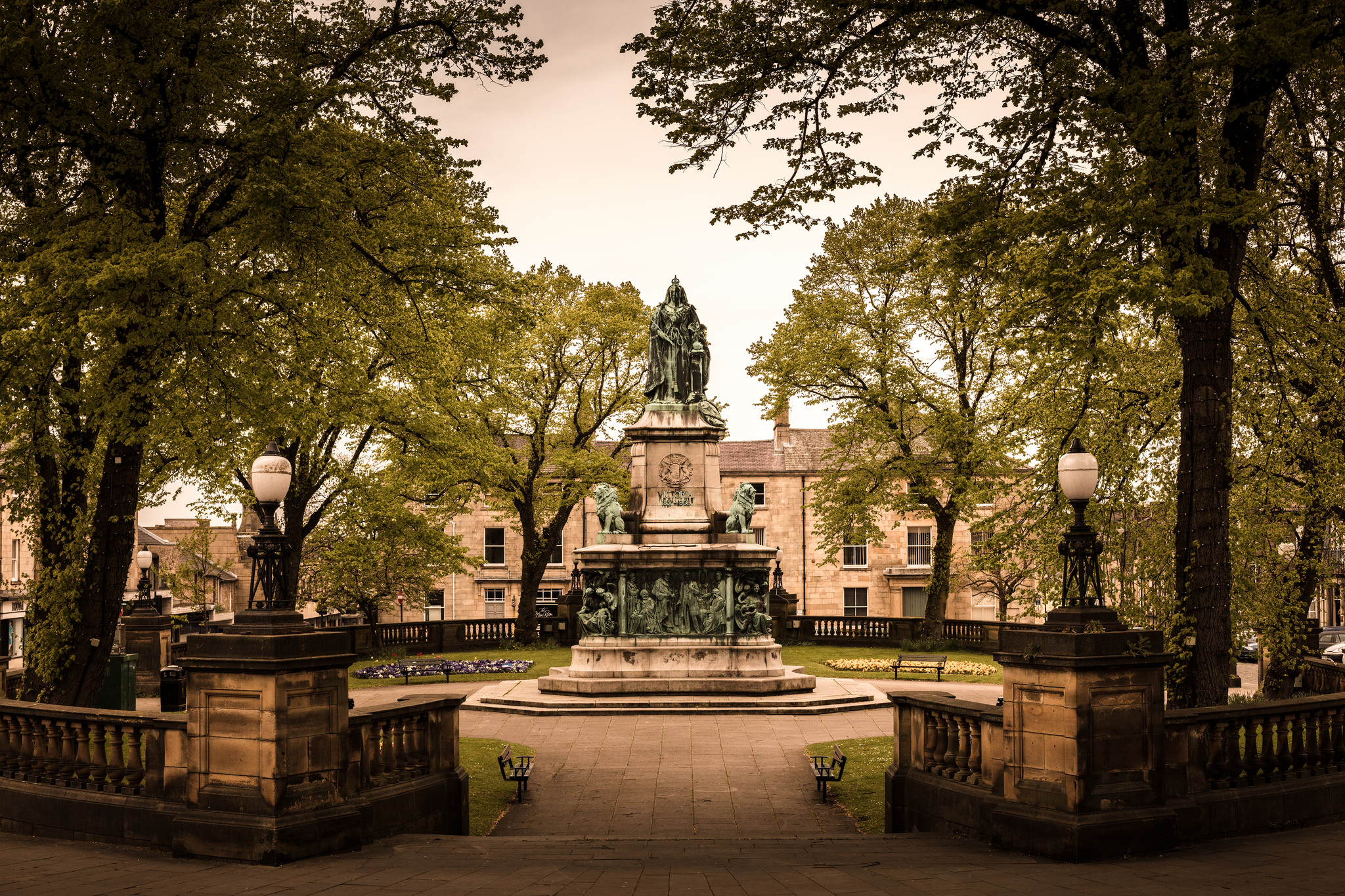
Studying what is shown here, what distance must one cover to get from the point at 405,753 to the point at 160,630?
1746 cm

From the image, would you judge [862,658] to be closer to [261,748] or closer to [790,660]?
[790,660]

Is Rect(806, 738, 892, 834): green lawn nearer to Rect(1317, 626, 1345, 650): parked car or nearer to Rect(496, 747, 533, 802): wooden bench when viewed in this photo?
Rect(496, 747, 533, 802): wooden bench

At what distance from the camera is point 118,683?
1928cm

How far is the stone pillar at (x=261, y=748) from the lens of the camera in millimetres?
8453

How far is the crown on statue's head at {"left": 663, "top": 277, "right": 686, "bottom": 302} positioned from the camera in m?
24.0

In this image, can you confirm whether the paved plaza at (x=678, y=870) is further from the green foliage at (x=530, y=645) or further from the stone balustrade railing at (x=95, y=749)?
the green foliage at (x=530, y=645)

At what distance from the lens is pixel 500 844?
923cm

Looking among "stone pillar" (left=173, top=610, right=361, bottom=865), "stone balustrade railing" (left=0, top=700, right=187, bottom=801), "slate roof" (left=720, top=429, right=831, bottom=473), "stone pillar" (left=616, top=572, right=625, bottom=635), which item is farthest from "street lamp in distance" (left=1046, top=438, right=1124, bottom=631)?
"slate roof" (left=720, top=429, right=831, bottom=473)

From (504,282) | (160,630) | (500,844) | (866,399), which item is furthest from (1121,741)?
(866,399)

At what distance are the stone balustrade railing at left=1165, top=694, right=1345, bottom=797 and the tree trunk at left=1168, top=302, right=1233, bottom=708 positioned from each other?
95cm

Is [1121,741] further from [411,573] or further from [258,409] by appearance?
[411,573]

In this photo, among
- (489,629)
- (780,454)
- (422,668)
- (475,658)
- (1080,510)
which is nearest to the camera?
(1080,510)

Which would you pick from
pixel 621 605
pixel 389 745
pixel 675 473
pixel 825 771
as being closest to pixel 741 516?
pixel 675 473

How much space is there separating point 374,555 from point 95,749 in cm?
2254
